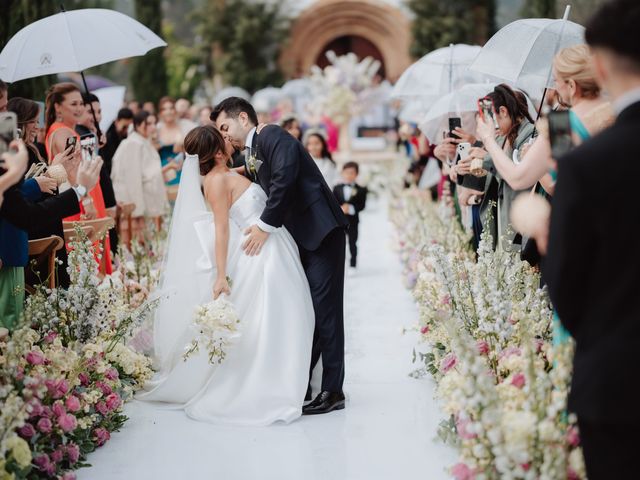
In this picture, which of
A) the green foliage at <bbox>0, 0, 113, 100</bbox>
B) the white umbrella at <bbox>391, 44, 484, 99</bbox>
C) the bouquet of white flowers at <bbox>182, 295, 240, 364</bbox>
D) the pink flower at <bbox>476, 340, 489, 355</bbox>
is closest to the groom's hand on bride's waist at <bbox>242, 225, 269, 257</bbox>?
the bouquet of white flowers at <bbox>182, 295, 240, 364</bbox>

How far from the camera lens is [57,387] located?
3.90 metres

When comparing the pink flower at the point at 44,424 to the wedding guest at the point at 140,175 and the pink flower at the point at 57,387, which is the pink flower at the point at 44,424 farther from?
the wedding guest at the point at 140,175

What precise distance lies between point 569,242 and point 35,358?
8.23 ft

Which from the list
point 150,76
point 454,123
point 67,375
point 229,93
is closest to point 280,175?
point 67,375

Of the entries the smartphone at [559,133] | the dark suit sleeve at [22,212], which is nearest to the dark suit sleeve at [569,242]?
the smartphone at [559,133]

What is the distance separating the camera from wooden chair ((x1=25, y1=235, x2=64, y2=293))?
4.89 metres

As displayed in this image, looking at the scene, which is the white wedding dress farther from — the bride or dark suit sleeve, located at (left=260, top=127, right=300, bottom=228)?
dark suit sleeve, located at (left=260, top=127, right=300, bottom=228)

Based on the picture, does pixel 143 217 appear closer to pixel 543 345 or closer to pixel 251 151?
pixel 251 151

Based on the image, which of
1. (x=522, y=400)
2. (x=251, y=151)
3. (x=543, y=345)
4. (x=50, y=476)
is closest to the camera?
(x=522, y=400)

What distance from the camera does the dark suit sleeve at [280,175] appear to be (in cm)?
487

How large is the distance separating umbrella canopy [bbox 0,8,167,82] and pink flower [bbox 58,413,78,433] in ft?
8.93

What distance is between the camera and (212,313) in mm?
4688

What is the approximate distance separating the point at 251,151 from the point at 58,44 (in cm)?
192

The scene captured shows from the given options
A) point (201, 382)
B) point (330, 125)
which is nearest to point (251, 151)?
point (201, 382)
